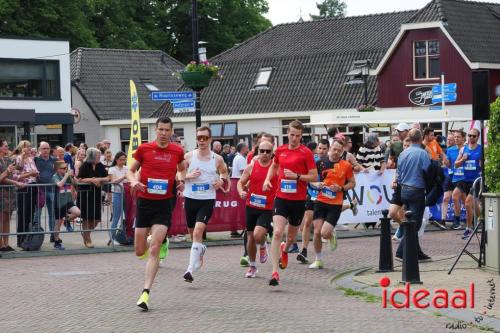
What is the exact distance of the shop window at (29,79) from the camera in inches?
2216

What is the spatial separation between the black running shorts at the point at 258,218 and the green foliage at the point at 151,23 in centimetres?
4980

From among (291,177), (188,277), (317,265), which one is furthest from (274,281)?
(317,265)

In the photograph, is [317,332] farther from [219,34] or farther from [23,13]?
[219,34]

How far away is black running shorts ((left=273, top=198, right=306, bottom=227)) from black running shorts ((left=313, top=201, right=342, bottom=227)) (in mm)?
1514

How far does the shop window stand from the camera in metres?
56.3

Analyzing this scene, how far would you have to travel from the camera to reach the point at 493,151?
14594 mm

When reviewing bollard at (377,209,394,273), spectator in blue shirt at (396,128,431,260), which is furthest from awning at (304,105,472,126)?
bollard at (377,209,394,273)

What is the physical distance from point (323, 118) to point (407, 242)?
29.1 m

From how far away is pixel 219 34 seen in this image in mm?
77188

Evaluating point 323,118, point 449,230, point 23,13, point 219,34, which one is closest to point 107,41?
point 219,34

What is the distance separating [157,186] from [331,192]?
4.03 meters

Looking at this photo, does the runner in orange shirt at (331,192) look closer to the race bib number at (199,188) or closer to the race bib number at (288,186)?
the race bib number at (288,186)

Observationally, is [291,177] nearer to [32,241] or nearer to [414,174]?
[414,174]

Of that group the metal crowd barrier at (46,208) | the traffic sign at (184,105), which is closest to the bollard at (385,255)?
the metal crowd barrier at (46,208)
